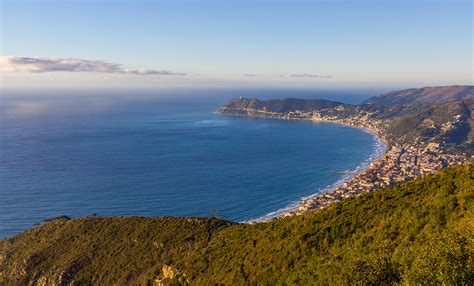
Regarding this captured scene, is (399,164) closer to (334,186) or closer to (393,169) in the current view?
(393,169)

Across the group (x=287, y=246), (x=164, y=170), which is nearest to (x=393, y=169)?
(x=164, y=170)

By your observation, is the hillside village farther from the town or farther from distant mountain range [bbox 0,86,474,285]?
distant mountain range [bbox 0,86,474,285]

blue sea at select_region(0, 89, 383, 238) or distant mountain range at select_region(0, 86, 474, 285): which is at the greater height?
distant mountain range at select_region(0, 86, 474, 285)

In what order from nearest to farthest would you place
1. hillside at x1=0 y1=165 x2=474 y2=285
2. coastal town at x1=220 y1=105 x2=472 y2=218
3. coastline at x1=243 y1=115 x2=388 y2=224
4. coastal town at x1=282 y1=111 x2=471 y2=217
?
hillside at x1=0 y1=165 x2=474 y2=285 < coastline at x1=243 y1=115 x2=388 y2=224 < coastal town at x1=282 y1=111 x2=471 y2=217 < coastal town at x1=220 y1=105 x2=472 y2=218

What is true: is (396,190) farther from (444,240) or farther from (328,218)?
(444,240)

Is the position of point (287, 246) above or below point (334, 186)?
above

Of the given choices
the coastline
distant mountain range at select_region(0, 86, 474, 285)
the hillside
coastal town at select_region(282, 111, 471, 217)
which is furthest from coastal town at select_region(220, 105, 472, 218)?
the hillside
